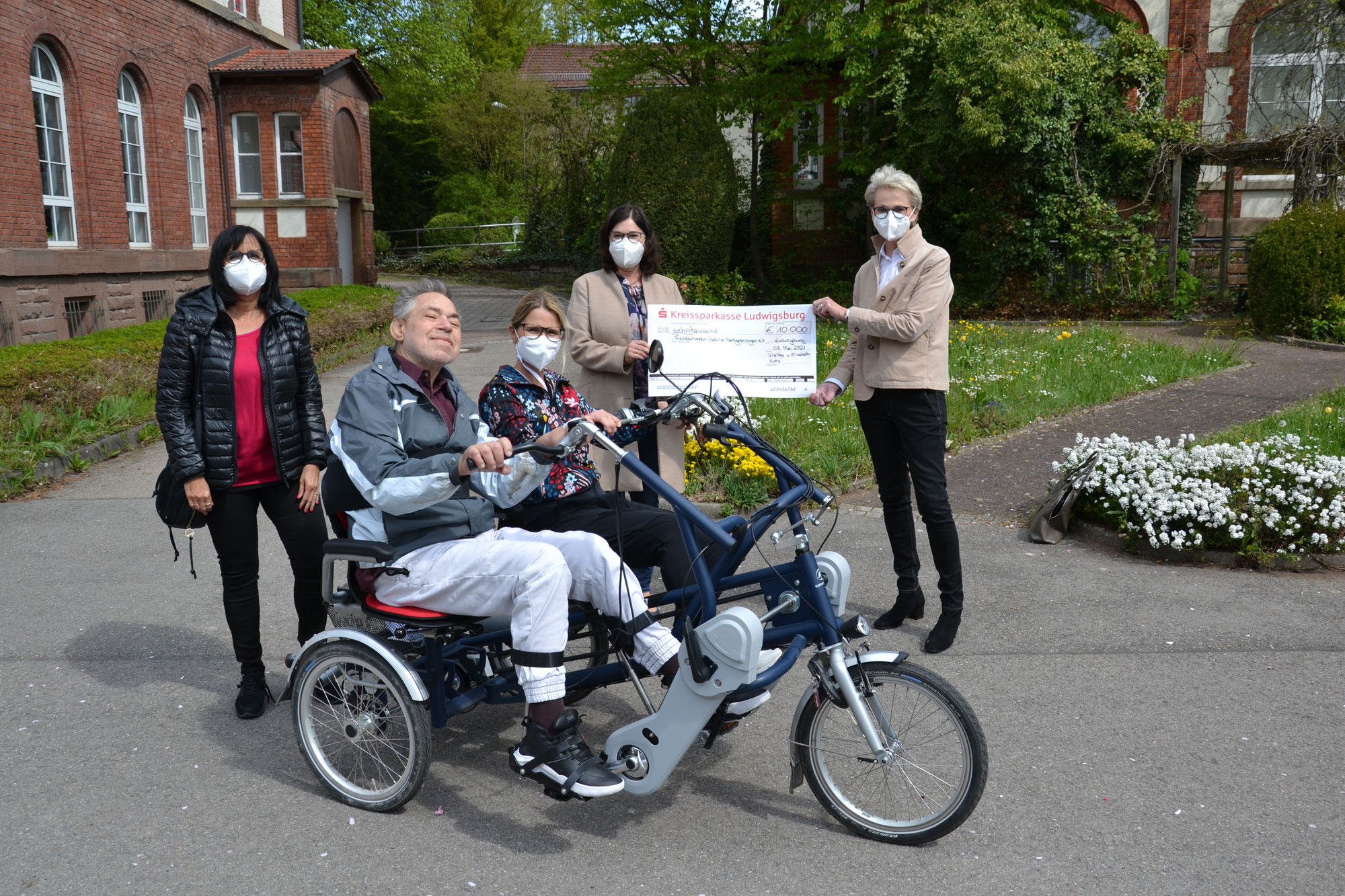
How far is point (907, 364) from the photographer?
4.97 m

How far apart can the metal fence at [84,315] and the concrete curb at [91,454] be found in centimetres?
728

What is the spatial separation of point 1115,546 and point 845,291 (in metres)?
15.4

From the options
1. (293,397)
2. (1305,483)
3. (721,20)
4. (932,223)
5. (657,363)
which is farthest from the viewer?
(932,223)

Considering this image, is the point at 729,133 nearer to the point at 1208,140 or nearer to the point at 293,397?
the point at 1208,140

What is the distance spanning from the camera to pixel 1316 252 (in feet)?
47.4

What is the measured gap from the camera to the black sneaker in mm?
4520

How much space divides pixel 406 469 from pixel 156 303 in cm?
1753

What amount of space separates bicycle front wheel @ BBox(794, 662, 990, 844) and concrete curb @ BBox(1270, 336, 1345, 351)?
13.0 meters

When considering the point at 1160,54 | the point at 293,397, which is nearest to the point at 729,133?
the point at 1160,54

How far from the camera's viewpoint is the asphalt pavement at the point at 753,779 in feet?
10.8

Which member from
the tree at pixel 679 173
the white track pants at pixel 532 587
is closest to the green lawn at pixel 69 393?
the white track pants at pixel 532 587

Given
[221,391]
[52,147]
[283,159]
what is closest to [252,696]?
[221,391]

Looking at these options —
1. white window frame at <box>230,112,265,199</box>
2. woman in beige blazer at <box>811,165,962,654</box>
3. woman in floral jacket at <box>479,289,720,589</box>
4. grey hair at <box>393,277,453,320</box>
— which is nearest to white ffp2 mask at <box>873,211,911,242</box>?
woman in beige blazer at <box>811,165,962,654</box>

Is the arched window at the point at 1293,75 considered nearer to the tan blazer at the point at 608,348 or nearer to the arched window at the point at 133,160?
the tan blazer at the point at 608,348
